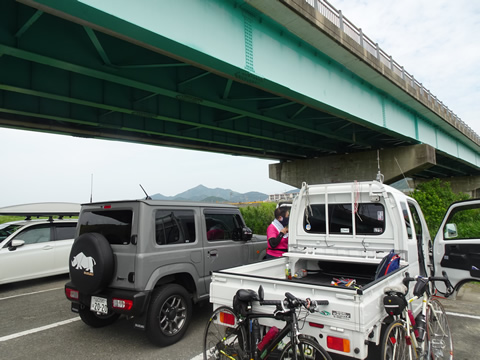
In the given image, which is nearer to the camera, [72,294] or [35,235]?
[72,294]

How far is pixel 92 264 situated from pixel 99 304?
1.79ft

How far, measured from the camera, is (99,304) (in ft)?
14.1

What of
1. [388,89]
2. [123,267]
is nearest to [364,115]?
[388,89]

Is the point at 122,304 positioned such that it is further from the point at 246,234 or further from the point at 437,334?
the point at 437,334

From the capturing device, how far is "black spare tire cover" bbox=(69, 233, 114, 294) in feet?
13.8

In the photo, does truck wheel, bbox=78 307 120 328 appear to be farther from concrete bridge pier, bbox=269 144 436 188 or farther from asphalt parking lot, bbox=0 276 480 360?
concrete bridge pier, bbox=269 144 436 188

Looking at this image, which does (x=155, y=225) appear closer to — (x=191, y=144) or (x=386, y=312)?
(x=386, y=312)

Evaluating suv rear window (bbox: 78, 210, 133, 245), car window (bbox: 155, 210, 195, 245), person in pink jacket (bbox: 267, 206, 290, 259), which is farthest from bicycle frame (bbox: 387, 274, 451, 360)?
suv rear window (bbox: 78, 210, 133, 245)

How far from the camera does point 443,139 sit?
2338 cm

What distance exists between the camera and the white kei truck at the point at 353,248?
363 centimetres

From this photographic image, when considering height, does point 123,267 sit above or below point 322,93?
below

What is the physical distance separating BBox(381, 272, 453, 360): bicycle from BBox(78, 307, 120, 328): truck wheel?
379 centimetres

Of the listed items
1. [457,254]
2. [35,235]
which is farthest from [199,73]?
[457,254]

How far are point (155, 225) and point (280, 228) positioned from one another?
7.50 feet
